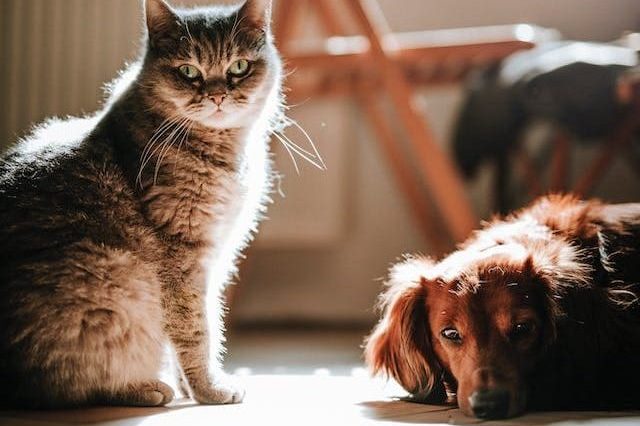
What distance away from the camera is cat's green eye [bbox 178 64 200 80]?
1.48 m

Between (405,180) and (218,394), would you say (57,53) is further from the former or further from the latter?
(218,394)

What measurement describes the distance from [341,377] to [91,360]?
65 centimetres

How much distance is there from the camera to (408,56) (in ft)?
7.48

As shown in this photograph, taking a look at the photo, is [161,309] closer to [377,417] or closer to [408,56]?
[377,417]

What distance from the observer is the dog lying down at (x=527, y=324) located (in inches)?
49.6

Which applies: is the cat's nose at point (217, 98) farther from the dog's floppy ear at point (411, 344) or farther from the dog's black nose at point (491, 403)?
the dog's black nose at point (491, 403)

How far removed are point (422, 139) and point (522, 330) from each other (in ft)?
3.12

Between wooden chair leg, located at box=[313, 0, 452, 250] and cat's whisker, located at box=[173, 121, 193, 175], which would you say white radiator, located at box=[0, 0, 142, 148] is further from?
cat's whisker, located at box=[173, 121, 193, 175]

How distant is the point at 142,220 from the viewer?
1396 millimetres

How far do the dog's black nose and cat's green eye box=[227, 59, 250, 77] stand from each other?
29.9 inches

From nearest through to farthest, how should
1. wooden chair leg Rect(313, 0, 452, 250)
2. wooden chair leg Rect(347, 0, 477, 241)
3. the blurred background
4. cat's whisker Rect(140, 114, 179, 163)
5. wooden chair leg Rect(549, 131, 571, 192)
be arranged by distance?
cat's whisker Rect(140, 114, 179, 163) < wooden chair leg Rect(347, 0, 477, 241) < wooden chair leg Rect(549, 131, 571, 192) < wooden chair leg Rect(313, 0, 452, 250) < the blurred background

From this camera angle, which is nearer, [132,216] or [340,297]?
[132,216]

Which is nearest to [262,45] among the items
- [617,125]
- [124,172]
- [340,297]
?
[124,172]

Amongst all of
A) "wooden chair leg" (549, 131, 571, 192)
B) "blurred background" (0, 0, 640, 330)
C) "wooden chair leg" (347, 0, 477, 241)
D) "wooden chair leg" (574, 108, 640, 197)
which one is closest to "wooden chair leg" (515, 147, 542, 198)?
"wooden chair leg" (549, 131, 571, 192)
